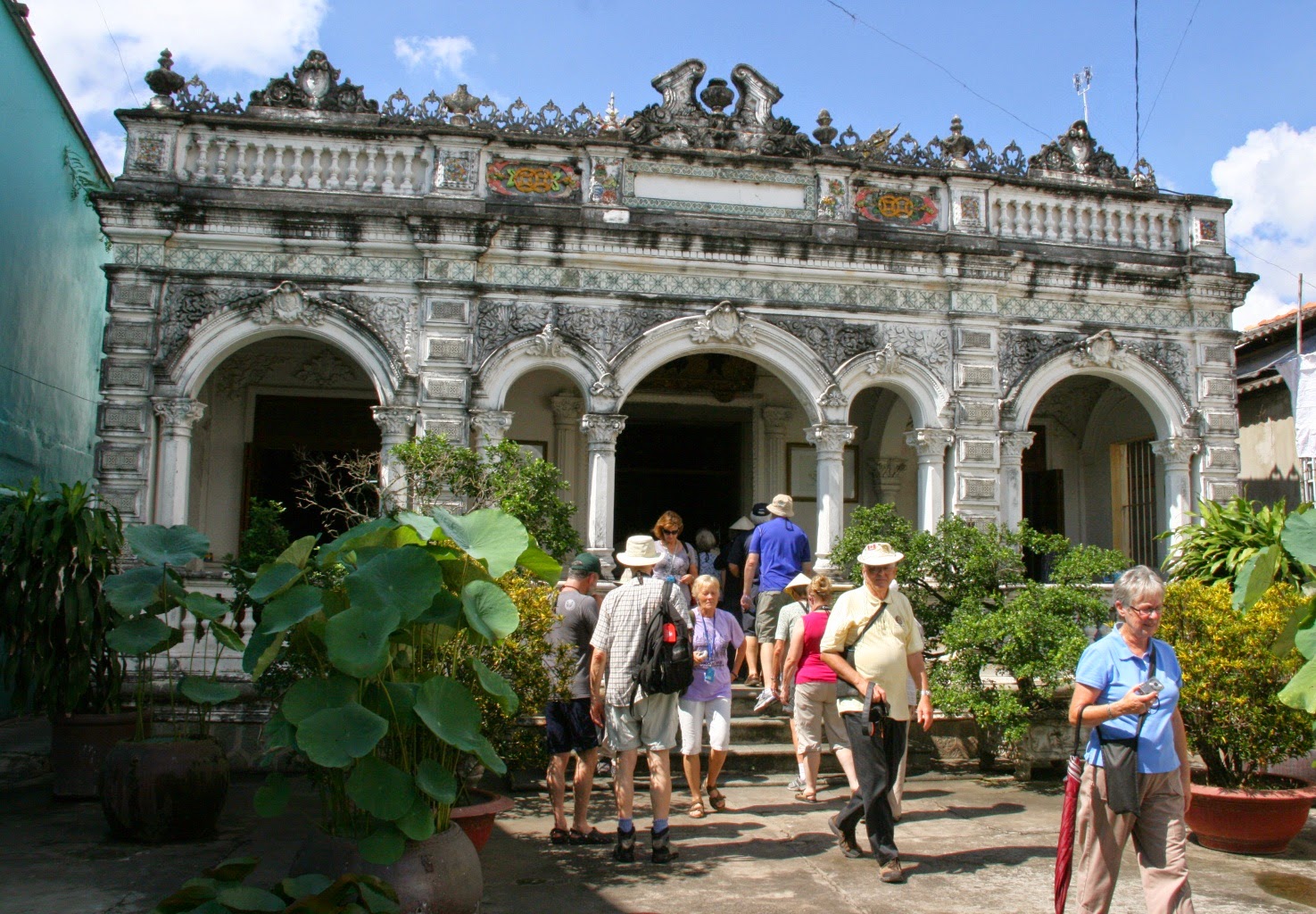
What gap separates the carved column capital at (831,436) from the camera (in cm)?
1117

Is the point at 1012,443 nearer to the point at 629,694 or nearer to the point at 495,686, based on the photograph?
the point at 629,694

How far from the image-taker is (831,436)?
440 inches

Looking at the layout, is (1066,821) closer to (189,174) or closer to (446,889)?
(446,889)

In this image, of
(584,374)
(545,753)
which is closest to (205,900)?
(545,753)

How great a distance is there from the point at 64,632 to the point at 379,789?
3885mm

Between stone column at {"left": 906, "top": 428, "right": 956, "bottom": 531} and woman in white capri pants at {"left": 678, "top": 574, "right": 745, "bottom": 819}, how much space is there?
4.60 meters

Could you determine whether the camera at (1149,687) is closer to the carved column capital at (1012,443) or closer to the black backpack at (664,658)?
the black backpack at (664,658)

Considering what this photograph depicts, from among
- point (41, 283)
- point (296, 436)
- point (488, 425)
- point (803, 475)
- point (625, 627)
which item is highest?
point (41, 283)

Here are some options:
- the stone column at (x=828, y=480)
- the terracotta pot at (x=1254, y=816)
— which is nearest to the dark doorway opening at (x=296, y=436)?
the stone column at (x=828, y=480)

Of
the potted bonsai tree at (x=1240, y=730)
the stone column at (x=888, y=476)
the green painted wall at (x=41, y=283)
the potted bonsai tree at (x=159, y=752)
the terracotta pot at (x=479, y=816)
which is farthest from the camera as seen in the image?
the stone column at (x=888, y=476)

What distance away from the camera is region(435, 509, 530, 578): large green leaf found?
468 centimetres

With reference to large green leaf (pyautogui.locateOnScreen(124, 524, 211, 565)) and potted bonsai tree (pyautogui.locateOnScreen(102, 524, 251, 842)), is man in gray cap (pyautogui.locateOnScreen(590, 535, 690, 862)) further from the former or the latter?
large green leaf (pyautogui.locateOnScreen(124, 524, 211, 565))

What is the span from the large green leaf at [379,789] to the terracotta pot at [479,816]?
2.43 feet

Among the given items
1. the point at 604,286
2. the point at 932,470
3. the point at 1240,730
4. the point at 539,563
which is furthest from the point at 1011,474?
the point at 539,563
